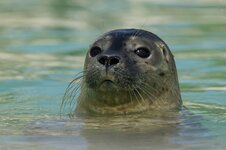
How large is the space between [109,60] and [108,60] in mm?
11

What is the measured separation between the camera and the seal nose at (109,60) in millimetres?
6992

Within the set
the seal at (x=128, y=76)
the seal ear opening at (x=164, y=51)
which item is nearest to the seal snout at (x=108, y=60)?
the seal at (x=128, y=76)

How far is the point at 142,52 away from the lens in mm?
7543

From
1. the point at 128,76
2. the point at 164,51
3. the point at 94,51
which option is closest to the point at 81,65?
the point at 164,51

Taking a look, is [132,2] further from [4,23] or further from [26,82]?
[26,82]

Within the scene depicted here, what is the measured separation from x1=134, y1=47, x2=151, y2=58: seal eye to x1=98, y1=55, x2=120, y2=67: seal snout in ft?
1.51

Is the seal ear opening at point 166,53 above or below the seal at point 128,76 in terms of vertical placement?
above

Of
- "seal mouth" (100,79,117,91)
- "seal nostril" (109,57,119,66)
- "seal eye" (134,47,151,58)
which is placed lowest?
"seal mouth" (100,79,117,91)

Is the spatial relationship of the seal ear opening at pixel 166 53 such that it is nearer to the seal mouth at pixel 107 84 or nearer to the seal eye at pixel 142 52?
the seal eye at pixel 142 52

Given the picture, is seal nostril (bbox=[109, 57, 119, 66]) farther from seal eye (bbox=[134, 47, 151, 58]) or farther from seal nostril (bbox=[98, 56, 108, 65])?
seal eye (bbox=[134, 47, 151, 58])

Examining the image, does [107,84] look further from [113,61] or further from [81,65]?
[81,65]

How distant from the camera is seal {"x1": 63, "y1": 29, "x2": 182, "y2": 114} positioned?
706cm

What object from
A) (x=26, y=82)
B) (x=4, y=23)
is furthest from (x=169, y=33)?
(x=26, y=82)

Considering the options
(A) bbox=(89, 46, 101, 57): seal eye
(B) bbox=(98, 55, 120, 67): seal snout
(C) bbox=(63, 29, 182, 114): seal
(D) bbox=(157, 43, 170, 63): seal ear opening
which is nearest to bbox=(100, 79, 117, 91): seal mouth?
(C) bbox=(63, 29, 182, 114): seal
